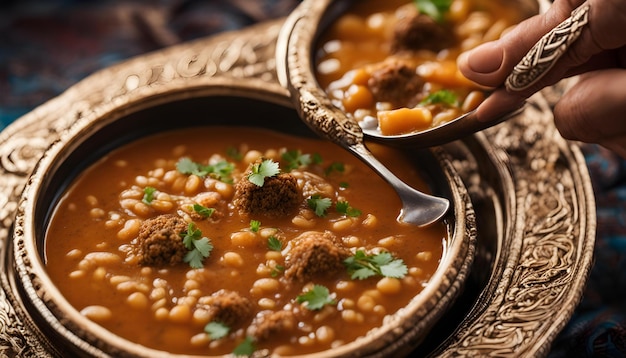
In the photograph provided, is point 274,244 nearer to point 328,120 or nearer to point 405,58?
point 328,120

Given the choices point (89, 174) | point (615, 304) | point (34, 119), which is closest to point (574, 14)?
point (615, 304)

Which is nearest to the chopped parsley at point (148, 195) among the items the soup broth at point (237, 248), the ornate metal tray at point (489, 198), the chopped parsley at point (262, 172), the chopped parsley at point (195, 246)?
the soup broth at point (237, 248)

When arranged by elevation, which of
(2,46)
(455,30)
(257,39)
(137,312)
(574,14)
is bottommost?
(137,312)

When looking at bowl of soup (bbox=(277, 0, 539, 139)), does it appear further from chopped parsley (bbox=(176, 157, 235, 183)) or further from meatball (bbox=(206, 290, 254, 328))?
meatball (bbox=(206, 290, 254, 328))

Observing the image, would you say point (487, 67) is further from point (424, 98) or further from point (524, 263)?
point (524, 263)

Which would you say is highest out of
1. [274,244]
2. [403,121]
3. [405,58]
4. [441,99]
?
[405,58]

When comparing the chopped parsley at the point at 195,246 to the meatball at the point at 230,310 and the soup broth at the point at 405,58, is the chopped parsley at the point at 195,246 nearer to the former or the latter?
the meatball at the point at 230,310

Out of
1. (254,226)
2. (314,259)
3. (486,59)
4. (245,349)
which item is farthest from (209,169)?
(486,59)
